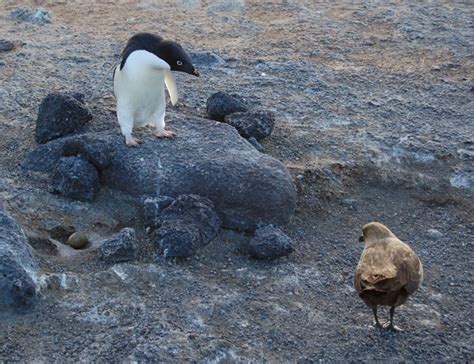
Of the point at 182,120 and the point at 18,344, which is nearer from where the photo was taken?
the point at 18,344

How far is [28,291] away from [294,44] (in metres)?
5.25

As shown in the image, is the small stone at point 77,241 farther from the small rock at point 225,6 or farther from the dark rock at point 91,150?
the small rock at point 225,6

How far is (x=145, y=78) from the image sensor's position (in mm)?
5746

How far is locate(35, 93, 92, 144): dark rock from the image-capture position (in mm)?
6102

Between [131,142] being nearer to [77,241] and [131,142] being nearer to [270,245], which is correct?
[77,241]

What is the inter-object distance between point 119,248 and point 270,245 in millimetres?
1006

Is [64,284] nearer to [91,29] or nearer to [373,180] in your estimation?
[373,180]

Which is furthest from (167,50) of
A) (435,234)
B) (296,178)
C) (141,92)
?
(435,234)

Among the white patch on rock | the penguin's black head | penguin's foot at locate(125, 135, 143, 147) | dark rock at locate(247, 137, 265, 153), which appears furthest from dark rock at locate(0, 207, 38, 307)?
the white patch on rock

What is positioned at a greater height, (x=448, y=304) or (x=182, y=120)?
(x=182, y=120)

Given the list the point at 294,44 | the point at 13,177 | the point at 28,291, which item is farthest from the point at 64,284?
the point at 294,44

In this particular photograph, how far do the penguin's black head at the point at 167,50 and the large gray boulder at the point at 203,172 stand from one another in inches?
24.9

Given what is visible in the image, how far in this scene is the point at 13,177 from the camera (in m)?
5.75

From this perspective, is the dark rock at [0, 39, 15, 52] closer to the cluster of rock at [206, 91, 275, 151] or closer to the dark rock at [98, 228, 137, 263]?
the cluster of rock at [206, 91, 275, 151]
